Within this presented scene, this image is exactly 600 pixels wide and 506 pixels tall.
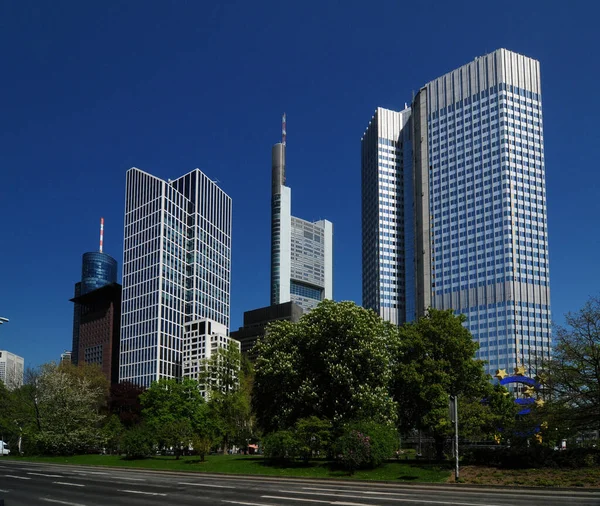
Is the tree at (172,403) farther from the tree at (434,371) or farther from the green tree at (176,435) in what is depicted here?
the tree at (434,371)

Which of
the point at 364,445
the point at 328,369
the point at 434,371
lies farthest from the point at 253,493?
the point at 434,371

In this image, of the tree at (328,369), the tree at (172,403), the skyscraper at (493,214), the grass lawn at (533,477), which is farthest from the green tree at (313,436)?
the skyscraper at (493,214)

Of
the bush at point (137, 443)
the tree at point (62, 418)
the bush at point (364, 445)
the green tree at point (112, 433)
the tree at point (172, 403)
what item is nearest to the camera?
the bush at point (364, 445)

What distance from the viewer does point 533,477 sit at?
38.8 metres

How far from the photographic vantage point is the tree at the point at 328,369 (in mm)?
52094

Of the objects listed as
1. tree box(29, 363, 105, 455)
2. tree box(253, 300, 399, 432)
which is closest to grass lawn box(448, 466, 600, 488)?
tree box(253, 300, 399, 432)

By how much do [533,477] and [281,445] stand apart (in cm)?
1909

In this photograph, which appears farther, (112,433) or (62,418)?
(112,433)

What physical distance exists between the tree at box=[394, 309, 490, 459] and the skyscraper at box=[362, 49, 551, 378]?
12569cm

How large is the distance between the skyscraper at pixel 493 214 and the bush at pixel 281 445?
13481 centimetres

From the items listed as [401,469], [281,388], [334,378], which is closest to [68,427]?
[281,388]

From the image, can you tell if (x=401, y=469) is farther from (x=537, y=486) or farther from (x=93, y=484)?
(x=93, y=484)

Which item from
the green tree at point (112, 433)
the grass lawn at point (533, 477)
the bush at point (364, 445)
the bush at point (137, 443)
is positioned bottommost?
the green tree at point (112, 433)

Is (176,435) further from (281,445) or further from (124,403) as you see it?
(124,403)
